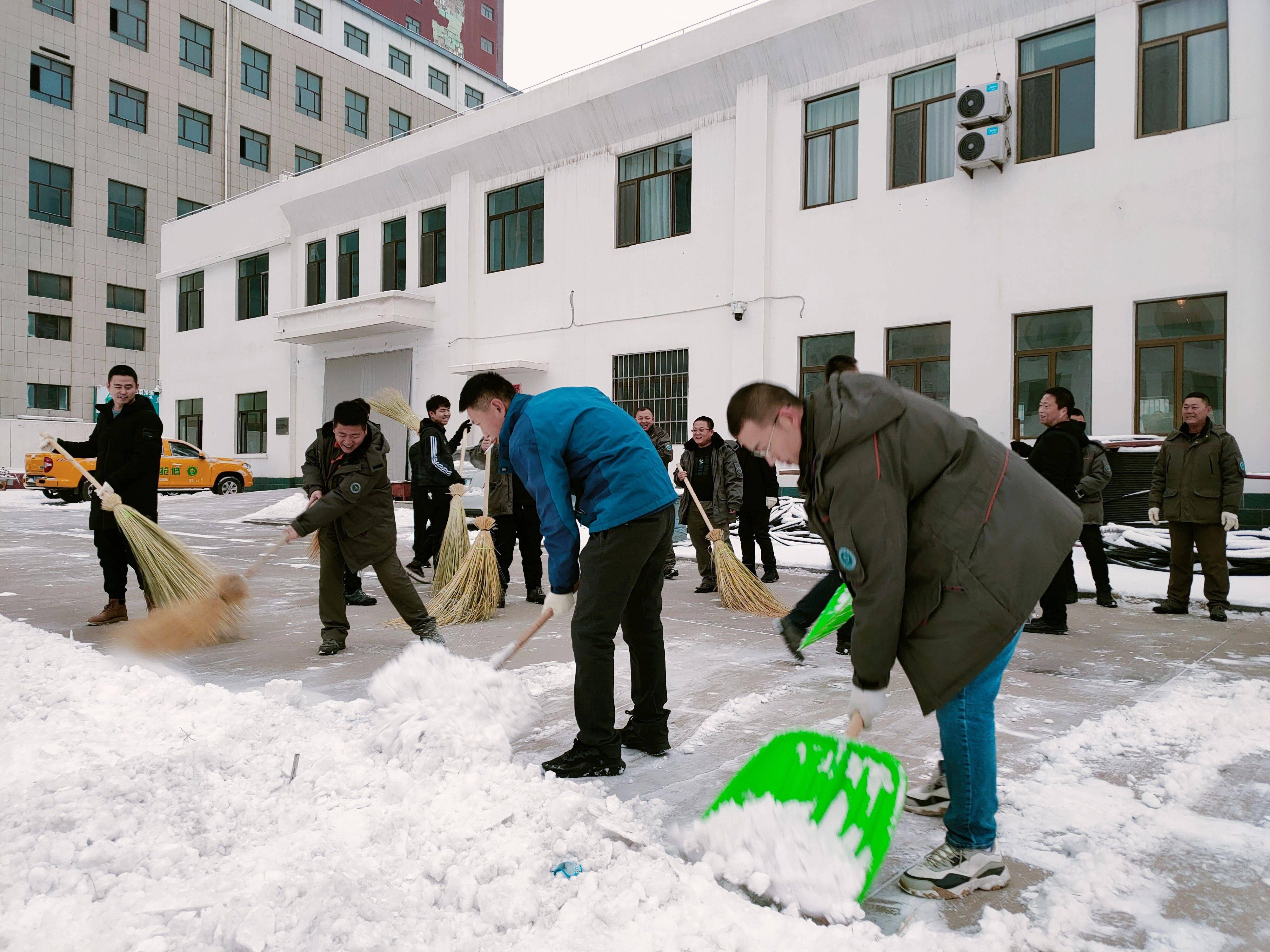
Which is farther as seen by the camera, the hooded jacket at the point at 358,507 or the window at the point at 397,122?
the window at the point at 397,122

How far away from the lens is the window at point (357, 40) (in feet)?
128

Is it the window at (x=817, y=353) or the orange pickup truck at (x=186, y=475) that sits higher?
the window at (x=817, y=353)

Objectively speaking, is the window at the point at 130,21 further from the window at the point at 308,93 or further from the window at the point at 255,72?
the window at the point at 308,93

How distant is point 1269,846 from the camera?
2.93 metres

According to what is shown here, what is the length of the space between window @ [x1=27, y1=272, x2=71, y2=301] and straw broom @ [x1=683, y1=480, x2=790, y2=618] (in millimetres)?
33200

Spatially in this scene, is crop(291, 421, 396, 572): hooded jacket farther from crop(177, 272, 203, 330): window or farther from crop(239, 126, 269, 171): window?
crop(239, 126, 269, 171): window

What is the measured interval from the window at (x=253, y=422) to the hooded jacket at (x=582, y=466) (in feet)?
76.0

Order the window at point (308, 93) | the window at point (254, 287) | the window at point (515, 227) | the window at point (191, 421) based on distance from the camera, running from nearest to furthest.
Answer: the window at point (515, 227)
the window at point (254, 287)
the window at point (191, 421)
the window at point (308, 93)

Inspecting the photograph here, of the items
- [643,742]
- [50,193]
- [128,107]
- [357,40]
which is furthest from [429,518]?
[357,40]

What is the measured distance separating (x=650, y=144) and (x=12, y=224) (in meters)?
26.2

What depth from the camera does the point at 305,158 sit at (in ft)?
124

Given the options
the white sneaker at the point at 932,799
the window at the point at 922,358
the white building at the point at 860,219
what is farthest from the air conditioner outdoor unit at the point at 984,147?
the white sneaker at the point at 932,799

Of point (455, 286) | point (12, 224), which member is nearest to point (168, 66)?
point (12, 224)

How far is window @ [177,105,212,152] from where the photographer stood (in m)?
34.7
